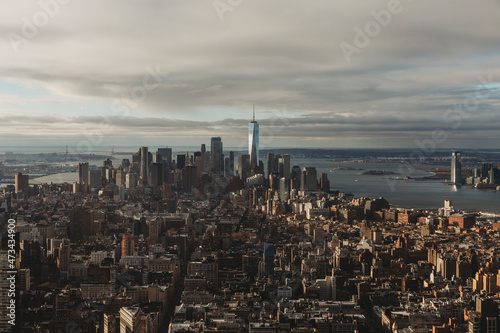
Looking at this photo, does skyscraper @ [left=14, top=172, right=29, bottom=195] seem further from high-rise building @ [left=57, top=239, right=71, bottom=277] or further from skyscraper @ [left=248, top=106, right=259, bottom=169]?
skyscraper @ [left=248, top=106, right=259, bottom=169]

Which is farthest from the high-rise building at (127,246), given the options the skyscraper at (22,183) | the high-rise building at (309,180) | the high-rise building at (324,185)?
the high-rise building at (324,185)

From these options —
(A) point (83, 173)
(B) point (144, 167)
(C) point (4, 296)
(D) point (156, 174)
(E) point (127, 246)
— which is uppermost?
(B) point (144, 167)

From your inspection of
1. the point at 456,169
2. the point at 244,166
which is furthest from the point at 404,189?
the point at 244,166

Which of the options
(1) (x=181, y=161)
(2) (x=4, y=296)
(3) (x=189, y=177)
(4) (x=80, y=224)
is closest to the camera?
(2) (x=4, y=296)

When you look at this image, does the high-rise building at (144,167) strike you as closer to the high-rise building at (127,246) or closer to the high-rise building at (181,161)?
the high-rise building at (181,161)

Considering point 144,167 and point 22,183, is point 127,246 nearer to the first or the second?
point 22,183

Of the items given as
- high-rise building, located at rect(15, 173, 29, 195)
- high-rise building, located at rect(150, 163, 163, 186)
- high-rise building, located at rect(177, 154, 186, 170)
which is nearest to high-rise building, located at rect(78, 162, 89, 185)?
high-rise building, located at rect(150, 163, 163, 186)

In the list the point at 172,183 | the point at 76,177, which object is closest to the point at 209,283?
the point at 76,177
